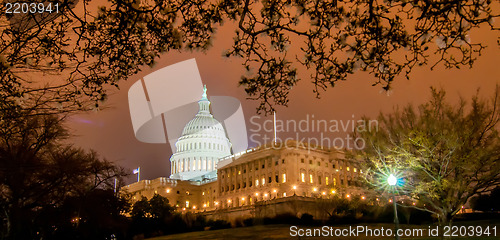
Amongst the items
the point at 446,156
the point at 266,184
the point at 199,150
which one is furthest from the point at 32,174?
the point at 199,150

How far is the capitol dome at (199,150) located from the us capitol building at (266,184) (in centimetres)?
315

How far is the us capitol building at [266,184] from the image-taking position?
7446 cm

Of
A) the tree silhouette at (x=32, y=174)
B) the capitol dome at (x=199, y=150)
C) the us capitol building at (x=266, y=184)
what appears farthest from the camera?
the capitol dome at (x=199, y=150)

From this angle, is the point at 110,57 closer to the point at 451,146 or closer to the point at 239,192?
the point at 451,146

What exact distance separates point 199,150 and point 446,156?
13064 cm

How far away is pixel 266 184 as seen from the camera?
103 m

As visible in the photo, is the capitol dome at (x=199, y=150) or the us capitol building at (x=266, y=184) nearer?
the us capitol building at (x=266, y=184)

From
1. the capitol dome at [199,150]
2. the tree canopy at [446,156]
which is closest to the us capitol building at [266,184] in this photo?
the capitol dome at [199,150]

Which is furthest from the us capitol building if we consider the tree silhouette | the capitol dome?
the tree silhouette

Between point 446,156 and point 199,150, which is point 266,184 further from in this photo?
point 446,156

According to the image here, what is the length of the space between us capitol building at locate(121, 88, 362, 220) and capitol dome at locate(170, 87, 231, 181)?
3.15 metres

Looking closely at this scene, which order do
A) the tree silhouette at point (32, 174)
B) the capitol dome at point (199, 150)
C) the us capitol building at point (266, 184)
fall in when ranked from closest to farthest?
1. the tree silhouette at point (32, 174)
2. the us capitol building at point (266, 184)
3. the capitol dome at point (199, 150)

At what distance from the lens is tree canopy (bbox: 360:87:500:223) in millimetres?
25797

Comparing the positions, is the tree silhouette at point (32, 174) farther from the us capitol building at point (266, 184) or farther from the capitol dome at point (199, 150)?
the capitol dome at point (199, 150)
